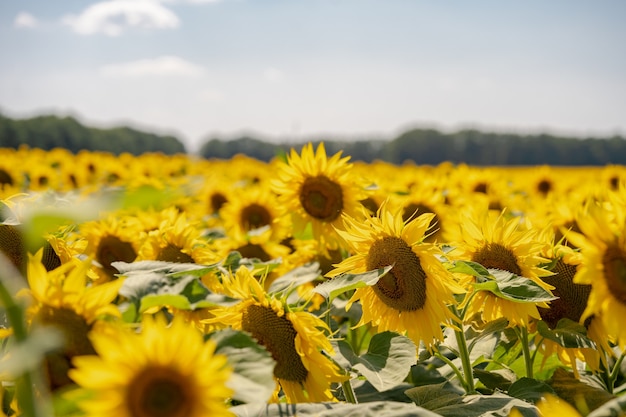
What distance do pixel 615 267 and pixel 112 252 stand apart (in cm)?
248

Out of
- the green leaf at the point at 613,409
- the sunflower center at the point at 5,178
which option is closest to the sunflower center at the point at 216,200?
the sunflower center at the point at 5,178

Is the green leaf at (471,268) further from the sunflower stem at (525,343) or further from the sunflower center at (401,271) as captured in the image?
the sunflower stem at (525,343)

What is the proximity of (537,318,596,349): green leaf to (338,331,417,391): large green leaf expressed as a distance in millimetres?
486

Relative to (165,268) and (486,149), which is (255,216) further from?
(486,149)

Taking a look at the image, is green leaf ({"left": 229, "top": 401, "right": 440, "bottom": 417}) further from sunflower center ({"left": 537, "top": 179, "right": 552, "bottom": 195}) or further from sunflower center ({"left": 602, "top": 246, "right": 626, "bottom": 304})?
sunflower center ({"left": 537, "top": 179, "right": 552, "bottom": 195})

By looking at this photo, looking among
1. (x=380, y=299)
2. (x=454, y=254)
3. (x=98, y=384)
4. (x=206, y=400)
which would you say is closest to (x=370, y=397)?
(x=380, y=299)

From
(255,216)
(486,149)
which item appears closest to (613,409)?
(255,216)

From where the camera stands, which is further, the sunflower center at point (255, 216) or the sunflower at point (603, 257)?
the sunflower center at point (255, 216)

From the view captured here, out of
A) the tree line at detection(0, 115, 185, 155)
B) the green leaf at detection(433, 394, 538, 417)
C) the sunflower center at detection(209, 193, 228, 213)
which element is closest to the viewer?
the green leaf at detection(433, 394, 538, 417)

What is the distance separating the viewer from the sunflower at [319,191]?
3.68 metres

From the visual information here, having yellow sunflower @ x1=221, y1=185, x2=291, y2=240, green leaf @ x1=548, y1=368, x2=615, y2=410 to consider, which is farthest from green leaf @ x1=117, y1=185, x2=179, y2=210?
yellow sunflower @ x1=221, y1=185, x2=291, y2=240

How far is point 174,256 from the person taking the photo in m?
2.73

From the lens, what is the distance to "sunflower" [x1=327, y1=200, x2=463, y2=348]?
83.2 inches

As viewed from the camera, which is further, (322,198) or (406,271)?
(322,198)
